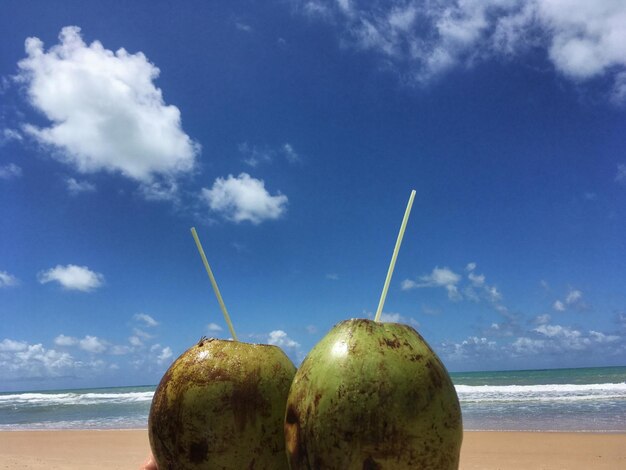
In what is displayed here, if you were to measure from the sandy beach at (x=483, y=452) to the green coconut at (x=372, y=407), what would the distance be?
7.65 metres

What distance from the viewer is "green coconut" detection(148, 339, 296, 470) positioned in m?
2.09

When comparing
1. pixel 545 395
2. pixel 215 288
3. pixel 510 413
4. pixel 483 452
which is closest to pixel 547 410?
pixel 510 413

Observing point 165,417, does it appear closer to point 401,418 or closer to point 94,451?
point 401,418

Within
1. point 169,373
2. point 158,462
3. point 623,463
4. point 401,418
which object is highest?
point 169,373

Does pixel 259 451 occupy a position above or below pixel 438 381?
below

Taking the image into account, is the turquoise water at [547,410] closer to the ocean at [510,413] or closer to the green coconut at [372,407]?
the ocean at [510,413]

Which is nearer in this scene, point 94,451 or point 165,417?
point 165,417

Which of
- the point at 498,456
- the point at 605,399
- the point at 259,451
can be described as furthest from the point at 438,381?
the point at 605,399

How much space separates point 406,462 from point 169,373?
1043 mm

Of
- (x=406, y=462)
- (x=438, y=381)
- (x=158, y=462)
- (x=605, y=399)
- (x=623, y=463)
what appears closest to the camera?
(x=406, y=462)

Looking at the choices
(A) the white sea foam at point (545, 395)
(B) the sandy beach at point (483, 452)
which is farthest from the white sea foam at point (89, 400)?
(A) the white sea foam at point (545, 395)

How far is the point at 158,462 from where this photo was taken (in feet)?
7.49

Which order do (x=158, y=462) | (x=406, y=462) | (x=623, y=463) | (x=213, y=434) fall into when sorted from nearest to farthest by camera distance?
1. (x=406, y=462)
2. (x=213, y=434)
3. (x=158, y=462)
4. (x=623, y=463)

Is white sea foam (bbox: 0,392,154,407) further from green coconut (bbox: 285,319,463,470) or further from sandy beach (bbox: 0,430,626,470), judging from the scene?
green coconut (bbox: 285,319,463,470)
